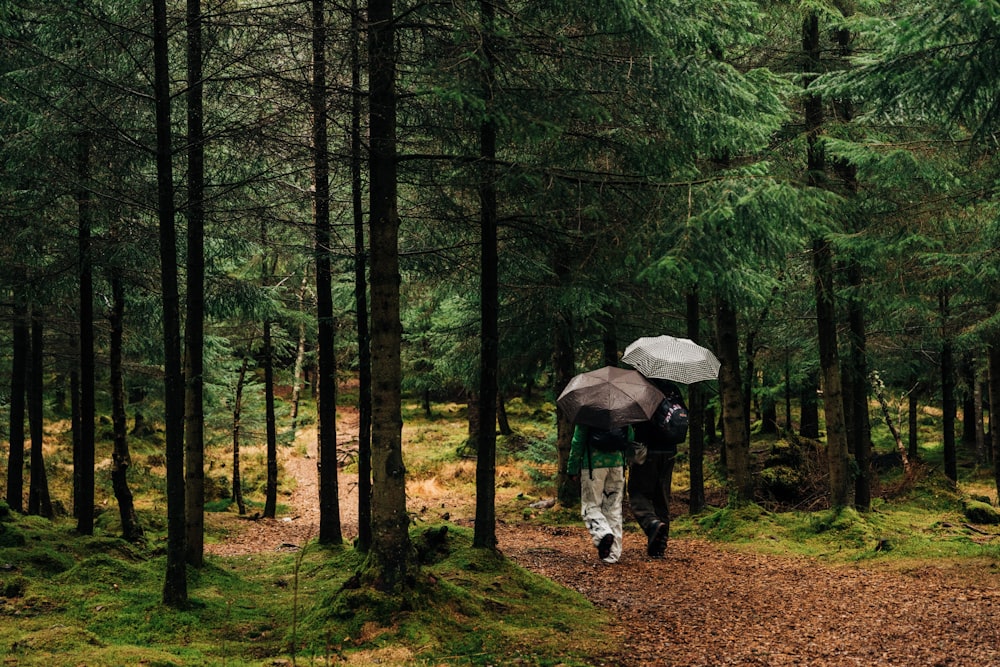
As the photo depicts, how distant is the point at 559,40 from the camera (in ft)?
22.9

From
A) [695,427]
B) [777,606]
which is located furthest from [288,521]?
[777,606]

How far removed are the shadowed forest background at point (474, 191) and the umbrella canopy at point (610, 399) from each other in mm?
1034

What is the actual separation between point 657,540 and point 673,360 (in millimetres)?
2330

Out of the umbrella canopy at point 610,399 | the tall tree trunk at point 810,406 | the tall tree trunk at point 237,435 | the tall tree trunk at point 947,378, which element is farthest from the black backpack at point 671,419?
the tall tree trunk at point 810,406

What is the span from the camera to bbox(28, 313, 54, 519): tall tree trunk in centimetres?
1382

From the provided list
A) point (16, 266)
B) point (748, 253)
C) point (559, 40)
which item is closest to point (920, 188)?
point (748, 253)

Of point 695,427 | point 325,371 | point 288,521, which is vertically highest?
point 325,371

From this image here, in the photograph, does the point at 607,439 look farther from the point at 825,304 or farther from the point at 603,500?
the point at 825,304

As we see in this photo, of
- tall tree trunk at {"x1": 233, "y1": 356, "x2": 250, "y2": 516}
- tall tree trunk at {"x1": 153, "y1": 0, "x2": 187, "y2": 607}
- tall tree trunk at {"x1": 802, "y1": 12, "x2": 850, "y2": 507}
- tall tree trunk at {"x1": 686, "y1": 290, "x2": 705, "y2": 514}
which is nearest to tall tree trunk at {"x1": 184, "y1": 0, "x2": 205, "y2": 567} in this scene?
tall tree trunk at {"x1": 153, "y1": 0, "x2": 187, "y2": 607}

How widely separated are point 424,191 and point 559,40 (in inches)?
128

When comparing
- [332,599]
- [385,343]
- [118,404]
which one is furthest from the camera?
[118,404]

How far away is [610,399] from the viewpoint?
8.76 meters

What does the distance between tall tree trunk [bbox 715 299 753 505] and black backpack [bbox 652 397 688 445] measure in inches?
156

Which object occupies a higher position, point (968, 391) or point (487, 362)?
point (487, 362)
